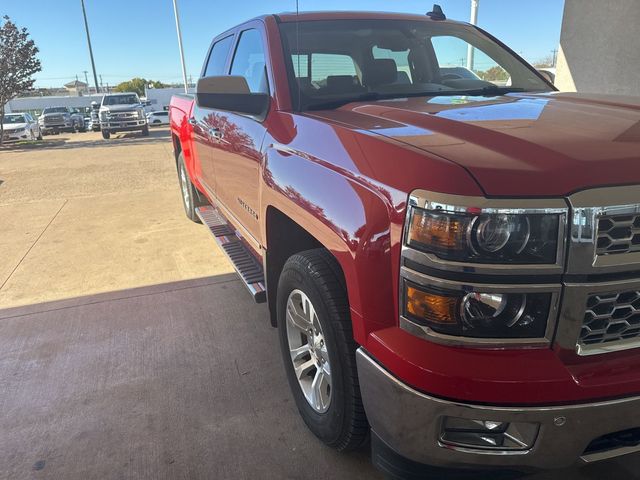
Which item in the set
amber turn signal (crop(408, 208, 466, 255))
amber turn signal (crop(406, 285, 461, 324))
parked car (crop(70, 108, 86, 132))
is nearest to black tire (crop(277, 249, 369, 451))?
amber turn signal (crop(406, 285, 461, 324))

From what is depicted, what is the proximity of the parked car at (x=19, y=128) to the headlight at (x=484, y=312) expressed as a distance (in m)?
25.0

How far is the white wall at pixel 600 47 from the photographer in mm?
6945

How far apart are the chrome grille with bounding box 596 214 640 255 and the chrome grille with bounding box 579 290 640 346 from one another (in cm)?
13

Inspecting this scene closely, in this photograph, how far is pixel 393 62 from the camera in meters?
3.14

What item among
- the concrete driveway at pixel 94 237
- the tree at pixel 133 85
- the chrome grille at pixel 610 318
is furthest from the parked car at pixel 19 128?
the tree at pixel 133 85

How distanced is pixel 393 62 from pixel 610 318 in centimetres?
214

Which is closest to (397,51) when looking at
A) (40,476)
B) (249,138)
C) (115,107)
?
(249,138)

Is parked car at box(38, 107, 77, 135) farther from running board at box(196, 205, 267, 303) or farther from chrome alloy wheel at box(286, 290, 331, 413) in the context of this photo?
chrome alloy wheel at box(286, 290, 331, 413)

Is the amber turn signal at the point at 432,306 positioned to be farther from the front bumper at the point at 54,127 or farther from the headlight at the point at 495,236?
the front bumper at the point at 54,127

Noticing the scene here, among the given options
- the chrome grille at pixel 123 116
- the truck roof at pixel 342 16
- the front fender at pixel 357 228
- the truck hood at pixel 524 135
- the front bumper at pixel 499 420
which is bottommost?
the chrome grille at pixel 123 116

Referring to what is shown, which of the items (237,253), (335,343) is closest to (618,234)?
(335,343)

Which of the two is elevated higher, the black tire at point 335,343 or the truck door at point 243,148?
the truck door at point 243,148

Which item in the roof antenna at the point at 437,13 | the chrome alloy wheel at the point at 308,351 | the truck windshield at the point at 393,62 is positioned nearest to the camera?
the chrome alloy wheel at the point at 308,351

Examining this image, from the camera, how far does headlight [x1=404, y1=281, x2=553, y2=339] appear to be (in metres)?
1.46
